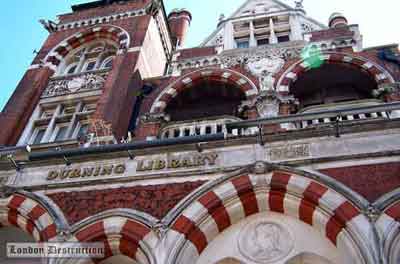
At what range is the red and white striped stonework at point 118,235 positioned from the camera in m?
9.23

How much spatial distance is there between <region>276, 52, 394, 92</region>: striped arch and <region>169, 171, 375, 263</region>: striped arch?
5.71m

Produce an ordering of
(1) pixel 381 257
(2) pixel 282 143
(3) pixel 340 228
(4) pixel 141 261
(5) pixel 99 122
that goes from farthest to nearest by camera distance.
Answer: (5) pixel 99 122 → (2) pixel 282 143 → (4) pixel 141 261 → (3) pixel 340 228 → (1) pixel 381 257

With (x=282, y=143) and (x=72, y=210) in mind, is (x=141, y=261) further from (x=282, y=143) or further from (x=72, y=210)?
(x=282, y=143)

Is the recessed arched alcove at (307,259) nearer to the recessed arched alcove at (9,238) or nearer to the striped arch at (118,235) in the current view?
the striped arch at (118,235)

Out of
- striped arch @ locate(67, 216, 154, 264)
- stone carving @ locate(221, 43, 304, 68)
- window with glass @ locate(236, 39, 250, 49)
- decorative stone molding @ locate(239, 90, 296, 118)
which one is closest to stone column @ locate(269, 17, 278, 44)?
window with glass @ locate(236, 39, 250, 49)

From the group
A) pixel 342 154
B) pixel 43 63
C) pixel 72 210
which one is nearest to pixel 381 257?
pixel 342 154

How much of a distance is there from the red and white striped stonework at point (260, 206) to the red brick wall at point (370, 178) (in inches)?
18.7

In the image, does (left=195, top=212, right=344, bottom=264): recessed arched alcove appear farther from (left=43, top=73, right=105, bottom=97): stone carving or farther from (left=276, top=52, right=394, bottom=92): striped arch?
(left=43, top=73, right=105, bottom=97): stone carving

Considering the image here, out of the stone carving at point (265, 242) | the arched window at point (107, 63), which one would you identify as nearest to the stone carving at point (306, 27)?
the arched window at point (107, 63)

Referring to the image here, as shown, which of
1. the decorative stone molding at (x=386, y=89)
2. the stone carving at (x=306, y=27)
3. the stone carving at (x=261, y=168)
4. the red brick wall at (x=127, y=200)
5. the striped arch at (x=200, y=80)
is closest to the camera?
the stone carving at (x=261, y=168)

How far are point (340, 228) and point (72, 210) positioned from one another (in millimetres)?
6065

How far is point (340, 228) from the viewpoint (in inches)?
336

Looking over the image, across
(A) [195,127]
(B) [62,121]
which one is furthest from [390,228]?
(B) [62,121]

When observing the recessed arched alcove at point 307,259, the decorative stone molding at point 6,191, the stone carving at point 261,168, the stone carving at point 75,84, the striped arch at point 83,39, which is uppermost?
the striped arch at point 83,39
